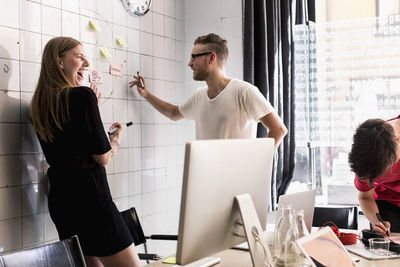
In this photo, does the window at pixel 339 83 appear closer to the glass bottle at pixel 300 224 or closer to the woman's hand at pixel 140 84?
the woman's hand at pixel 140 84

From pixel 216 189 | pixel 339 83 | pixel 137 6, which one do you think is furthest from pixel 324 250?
pixel 339 83

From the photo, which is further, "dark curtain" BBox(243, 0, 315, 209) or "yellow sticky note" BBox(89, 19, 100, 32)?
"dark curtain" BBox(243, 0, 315, 209)

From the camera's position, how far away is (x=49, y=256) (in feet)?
5.91

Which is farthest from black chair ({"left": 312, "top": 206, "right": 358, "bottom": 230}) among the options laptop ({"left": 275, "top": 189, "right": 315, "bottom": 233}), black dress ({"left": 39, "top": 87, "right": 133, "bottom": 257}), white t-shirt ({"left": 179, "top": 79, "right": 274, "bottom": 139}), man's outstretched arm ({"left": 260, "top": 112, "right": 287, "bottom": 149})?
black dress ({"left": 39, "top": 87, "right": 133, "bottom": 257})

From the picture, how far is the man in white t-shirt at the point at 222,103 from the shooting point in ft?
9.98

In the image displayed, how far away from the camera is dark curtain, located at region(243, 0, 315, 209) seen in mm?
3748

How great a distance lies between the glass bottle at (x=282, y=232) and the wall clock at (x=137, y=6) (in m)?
2.12

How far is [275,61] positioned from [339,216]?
147 centimetres

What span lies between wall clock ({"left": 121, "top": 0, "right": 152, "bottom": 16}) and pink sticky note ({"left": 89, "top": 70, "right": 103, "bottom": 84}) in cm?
55

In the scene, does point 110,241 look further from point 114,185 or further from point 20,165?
point 114,185

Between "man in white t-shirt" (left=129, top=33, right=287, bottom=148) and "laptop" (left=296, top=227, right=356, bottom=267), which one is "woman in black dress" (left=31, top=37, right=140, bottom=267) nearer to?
"man in white t-shirt" (left=129, top=33, right=287, bottom=148)

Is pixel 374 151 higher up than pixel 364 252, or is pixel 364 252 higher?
pixel 374 151

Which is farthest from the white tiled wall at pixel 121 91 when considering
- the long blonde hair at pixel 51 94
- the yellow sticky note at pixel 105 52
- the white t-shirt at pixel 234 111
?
the white t-shirt at pixel 234 111

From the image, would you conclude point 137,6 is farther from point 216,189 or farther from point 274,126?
point 216,189
